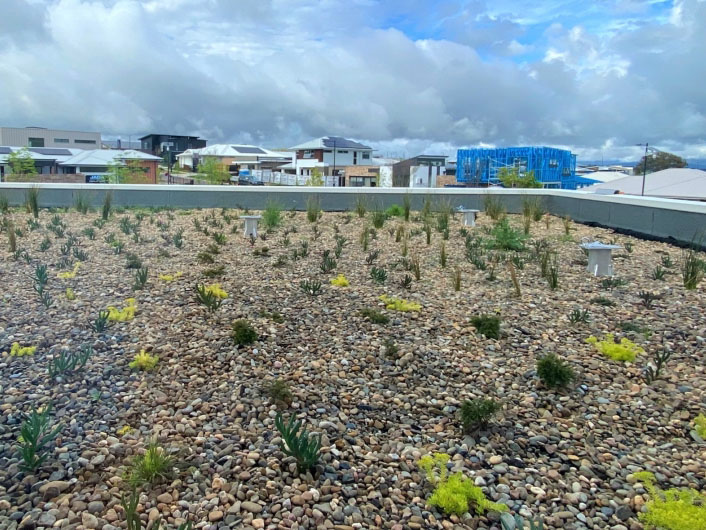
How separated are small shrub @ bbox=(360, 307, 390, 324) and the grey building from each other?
8490 cm

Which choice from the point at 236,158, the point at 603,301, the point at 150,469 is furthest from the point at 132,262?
the point at 236,158

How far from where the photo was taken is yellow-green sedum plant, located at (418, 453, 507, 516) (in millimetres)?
2559

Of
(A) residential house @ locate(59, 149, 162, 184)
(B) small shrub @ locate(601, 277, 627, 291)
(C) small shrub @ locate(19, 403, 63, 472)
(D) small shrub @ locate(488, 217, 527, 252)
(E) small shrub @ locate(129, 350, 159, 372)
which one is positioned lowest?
(C) small shrub @ locate(19, 403, 63, 472)

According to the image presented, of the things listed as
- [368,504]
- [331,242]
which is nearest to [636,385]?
[368,504]

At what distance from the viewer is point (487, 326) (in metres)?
4.59

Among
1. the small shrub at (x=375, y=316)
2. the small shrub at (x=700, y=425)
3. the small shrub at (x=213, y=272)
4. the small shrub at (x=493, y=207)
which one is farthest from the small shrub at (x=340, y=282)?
the small shrub at (x=493, y=207)

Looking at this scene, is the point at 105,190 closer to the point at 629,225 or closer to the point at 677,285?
the point at 629,225

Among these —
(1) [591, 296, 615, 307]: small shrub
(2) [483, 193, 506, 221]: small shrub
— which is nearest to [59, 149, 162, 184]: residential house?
(2) [483, 193, 506, 221]: small shrub

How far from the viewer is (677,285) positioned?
6062 millimetres

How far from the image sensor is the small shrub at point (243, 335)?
424 cm

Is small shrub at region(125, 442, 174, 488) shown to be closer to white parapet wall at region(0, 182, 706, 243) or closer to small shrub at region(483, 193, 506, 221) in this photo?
small shrub at region(483, 193, 506, 221)

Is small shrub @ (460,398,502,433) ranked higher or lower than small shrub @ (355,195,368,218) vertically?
lower

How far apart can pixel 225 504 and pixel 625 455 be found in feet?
6.53

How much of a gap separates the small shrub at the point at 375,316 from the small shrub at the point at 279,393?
1346mm
